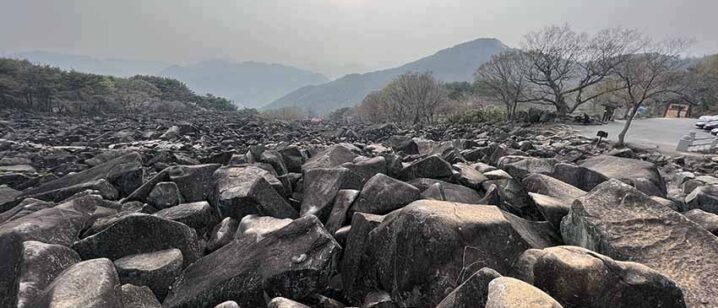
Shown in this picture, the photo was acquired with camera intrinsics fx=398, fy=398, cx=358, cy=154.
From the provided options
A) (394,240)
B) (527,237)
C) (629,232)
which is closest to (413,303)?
(394,240)

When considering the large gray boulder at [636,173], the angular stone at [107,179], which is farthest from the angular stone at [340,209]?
the large gray boulder at [636,173]

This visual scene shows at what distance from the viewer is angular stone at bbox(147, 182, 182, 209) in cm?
674

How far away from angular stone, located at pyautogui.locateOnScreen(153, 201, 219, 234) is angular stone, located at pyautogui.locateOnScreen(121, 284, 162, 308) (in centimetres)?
176

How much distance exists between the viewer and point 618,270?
334 centimetres

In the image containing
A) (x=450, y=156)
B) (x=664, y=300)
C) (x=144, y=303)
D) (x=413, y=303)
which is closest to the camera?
(x=664, y=300)

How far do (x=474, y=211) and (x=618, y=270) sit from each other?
1.51 meters

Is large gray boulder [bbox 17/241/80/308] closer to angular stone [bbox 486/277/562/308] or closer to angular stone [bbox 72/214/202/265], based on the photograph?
angular stone [bbox 72/214/202/265]

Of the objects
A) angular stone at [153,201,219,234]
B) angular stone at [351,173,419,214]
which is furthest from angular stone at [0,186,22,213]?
angular stone at [351,173,419,214]

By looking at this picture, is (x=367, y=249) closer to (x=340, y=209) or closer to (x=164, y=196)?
(x=340, y=209)

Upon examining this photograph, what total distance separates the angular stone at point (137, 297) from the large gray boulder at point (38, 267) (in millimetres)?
765

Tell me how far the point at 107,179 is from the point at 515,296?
8299mm

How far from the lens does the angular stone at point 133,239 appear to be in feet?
15.0

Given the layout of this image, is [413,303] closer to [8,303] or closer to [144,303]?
[144,303]

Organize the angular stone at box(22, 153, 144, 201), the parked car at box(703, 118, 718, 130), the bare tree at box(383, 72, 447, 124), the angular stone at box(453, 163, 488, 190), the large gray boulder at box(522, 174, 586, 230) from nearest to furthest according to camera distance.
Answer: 1. the large gray boulder at box(522, 174, 586, 230)
2. the angular stone at box(453, 163, 488, 190)
3. the angular stone at box(22, 153, 144, 201)
4. the parked car at box(703, 118, 718, 130)
5. the bare tree at box(383, 72, 447, 124)
